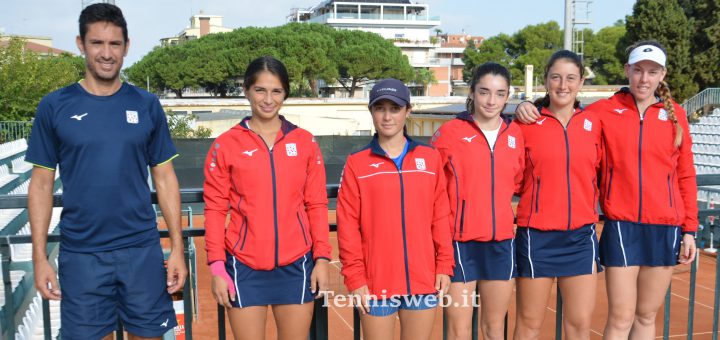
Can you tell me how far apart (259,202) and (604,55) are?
61616mm

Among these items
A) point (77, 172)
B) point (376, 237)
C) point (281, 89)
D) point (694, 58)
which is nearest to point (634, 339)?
point (376, 237)

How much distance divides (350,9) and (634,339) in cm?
8926

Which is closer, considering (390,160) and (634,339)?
(390,160)

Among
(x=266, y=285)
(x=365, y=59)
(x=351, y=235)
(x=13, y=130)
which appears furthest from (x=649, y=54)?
(x=365, y=59)

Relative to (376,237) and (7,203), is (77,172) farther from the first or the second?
(376,237)

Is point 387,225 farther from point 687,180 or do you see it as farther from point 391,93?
point 687,180

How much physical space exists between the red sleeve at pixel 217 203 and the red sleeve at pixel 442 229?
0.89m

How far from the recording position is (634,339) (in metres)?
3.21

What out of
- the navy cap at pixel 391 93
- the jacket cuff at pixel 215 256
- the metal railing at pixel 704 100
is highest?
the metal railing at pixel 704 100

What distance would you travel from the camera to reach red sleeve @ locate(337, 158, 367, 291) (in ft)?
8.66

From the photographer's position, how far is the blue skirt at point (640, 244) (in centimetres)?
309

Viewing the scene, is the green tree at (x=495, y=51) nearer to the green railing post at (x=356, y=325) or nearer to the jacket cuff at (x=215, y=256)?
the green railing post at (x=356, y=325)

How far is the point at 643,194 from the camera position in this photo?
3057mm

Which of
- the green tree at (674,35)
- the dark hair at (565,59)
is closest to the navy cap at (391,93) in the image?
the dark hair at (565,59)
